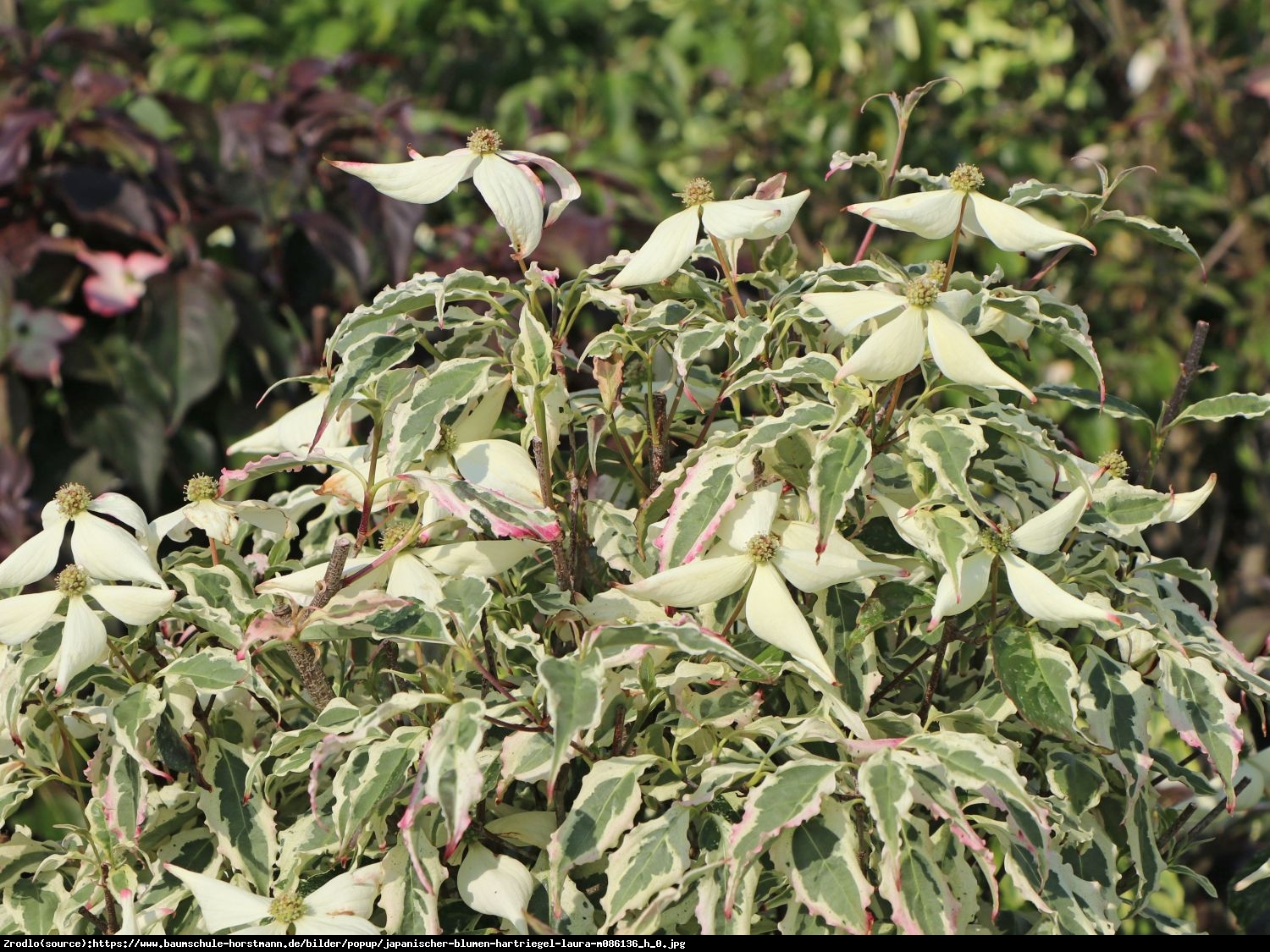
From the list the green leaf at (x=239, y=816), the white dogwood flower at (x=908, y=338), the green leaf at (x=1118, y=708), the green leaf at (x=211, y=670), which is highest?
the white dogwood flower at (x=908, y=338)

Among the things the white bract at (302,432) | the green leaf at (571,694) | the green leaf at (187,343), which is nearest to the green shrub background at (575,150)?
the green leaf at (187,343)

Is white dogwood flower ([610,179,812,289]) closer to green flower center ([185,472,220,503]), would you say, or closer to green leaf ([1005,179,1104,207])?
green leaf ([1005,179,1104,207])

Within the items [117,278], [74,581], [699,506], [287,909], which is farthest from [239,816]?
[117,278]

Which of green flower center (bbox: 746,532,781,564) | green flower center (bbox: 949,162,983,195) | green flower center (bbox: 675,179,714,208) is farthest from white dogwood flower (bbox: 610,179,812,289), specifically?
green flower center (bbox: 746,532,781,564)

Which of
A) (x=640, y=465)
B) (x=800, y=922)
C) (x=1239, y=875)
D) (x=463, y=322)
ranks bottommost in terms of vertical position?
(x=1239, y=875)

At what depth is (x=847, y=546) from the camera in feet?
3.47

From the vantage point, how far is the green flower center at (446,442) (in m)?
1.13

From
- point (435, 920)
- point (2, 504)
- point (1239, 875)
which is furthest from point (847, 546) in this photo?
point (2, 504)

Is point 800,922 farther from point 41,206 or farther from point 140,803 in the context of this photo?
point 41,206

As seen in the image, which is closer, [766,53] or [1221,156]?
[1221,156]

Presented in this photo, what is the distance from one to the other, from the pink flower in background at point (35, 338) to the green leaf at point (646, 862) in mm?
1344

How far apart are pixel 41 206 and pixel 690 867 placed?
163 centimetres

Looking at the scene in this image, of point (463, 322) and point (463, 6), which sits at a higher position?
point (463, 322)

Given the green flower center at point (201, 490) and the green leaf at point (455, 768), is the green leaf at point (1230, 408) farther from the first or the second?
the green flower center at point (201, 490)
